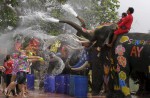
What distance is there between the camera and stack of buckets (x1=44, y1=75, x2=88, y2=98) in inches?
499

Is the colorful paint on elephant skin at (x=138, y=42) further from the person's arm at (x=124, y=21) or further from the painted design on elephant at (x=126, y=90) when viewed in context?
the painted design on elephant at (x=126, y=90)

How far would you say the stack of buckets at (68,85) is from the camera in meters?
12.7

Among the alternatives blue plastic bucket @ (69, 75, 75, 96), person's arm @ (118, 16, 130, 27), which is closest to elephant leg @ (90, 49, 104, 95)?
blue plastic bucket @ (69, 75, 75, 96)

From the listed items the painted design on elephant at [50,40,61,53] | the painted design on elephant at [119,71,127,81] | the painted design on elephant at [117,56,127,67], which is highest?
the painted design on elephant at [50,40,61,53]

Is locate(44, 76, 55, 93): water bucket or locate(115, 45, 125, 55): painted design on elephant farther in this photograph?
locate(44, 76, 55, 93): water bucket

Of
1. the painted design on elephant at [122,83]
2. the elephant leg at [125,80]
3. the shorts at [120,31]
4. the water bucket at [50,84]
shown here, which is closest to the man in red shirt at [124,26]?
the shorts at [120,31]

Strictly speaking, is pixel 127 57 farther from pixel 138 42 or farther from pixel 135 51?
pixel 138 42

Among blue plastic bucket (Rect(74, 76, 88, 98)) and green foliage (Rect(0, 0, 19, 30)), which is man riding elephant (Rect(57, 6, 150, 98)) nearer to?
blue plastic bucket (Rect(74, 76, 88, 98))

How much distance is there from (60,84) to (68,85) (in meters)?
0.65

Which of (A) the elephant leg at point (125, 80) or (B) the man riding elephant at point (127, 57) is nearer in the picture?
(B) the man riding elephant at point (127, 57)

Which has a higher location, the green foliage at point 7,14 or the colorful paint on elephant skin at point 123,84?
the green foliage at point 7,14

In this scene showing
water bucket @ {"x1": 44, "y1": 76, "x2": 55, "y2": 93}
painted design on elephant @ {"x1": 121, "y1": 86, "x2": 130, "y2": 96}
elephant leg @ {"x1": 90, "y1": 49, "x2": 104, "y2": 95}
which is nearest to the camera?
painted design on elephant @ {"x1": 121, "y1": 86, "x2": 130, "y2": 96}

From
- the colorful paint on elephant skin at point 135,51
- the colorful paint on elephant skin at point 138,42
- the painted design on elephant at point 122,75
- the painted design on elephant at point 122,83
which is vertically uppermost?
the colorful paint on elephant skin at point 138,42

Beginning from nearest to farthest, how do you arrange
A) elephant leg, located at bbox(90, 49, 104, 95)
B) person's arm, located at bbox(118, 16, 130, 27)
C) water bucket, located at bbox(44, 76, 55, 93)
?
person's arm, located at bbox(118, 16, 130, 27)
elephant leg, located at bbox(90, 49, 104, 95)
water bucket, located at bbox(44, 76, 55, 93)
